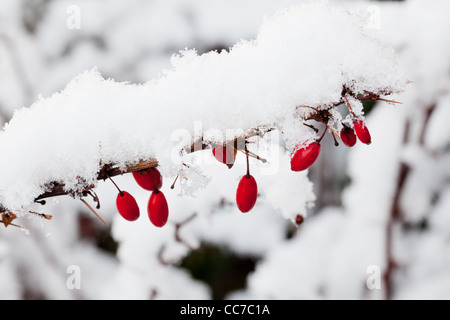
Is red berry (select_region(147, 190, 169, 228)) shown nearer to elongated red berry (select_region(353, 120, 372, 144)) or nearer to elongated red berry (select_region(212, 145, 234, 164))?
elongated red berry (select_region(212, 145, 234, 164))

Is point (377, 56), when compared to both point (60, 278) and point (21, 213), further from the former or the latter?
point (60, 278)

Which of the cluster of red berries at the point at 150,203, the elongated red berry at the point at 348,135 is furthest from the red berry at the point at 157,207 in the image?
the elongated red berry at the point at 348,135

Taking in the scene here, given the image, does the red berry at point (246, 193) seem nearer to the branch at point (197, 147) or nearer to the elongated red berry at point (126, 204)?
the branch at point (197, 147)

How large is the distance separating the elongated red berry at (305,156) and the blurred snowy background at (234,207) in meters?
0.63

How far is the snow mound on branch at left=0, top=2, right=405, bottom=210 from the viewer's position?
0.71 meters

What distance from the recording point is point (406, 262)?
101 inches

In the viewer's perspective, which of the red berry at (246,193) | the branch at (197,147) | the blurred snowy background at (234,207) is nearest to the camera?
the branch at (197,147)

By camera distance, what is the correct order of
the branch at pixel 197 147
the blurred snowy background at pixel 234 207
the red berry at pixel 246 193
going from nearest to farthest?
the branch at pixel 197 147, the red berry at pixel 246 193, the blurred snowy background at pixel 234 207

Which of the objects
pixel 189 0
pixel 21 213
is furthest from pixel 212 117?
pixel 189 0

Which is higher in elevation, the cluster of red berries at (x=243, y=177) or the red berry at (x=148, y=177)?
the red berry at (x=148, y=177)

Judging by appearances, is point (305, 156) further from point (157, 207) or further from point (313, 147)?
point (157, 207)

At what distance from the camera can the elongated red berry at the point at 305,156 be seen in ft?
2.52

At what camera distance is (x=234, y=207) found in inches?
68.7

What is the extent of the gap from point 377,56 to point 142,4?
3352 millimetres
